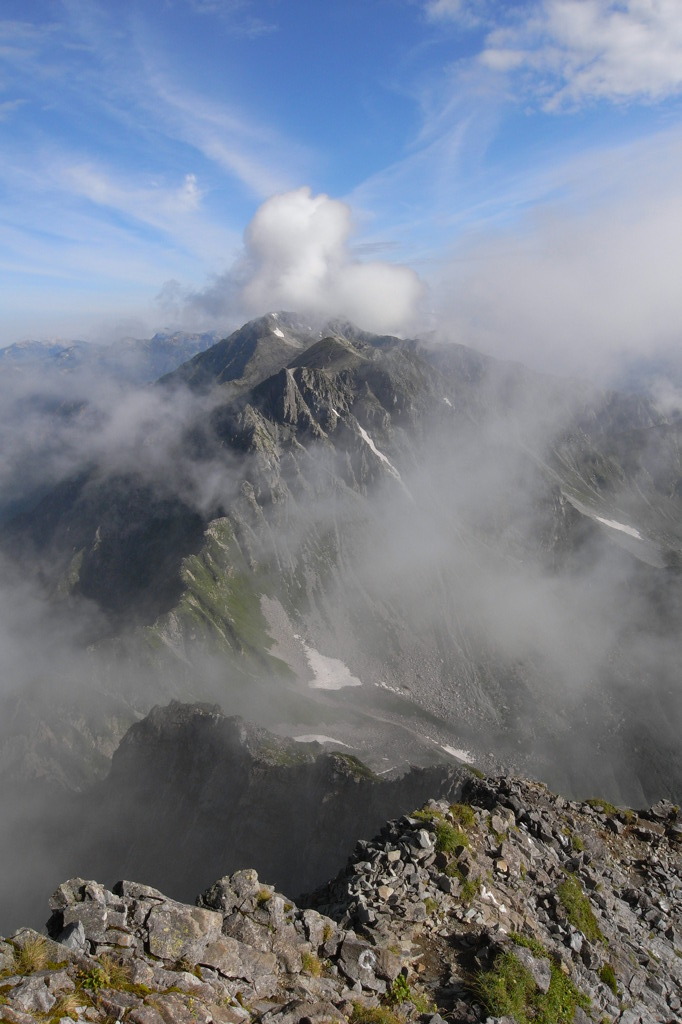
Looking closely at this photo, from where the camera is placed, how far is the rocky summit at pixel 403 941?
16203 mm

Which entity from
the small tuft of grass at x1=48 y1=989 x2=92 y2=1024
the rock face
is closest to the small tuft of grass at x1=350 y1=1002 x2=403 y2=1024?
the small tuft of grass at x1=48 y1=989 x2=92 y2=1024

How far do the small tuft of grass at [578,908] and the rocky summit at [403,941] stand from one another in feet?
0.28

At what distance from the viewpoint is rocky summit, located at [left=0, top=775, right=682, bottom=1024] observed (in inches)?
638

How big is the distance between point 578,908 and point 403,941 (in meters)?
9.64

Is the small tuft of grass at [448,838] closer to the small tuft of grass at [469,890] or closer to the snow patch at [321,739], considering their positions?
the small tuft of grass at [469,890]

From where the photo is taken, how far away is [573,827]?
3322cm

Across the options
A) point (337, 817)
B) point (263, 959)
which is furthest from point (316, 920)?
point (337, 817)

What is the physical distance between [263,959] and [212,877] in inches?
2885

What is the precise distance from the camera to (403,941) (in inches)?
846

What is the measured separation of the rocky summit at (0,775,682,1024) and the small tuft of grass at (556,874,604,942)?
0.08 meters

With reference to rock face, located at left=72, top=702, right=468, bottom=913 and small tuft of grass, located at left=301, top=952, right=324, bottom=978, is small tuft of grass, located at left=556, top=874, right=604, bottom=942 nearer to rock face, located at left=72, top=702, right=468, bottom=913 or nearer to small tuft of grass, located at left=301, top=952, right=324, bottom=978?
small tuft of grass, located at left=301, top=952, right=324, bottom=978

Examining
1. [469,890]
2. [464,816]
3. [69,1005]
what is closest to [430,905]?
[469,890]

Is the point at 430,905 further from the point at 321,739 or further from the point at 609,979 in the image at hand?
the point at 321,739

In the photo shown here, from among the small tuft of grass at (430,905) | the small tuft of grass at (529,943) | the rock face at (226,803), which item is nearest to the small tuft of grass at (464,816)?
the small tuft of grass at (430,905)
